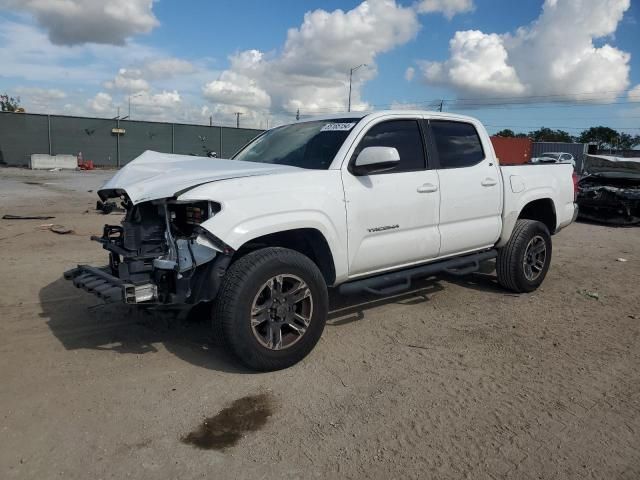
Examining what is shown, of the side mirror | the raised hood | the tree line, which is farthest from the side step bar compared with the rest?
the tree line

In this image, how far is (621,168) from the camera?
1300 cm

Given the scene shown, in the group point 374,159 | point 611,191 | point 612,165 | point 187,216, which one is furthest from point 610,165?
point 187,216

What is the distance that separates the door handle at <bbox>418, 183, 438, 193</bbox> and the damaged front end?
77.1 inches

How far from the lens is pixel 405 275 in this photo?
191 inches

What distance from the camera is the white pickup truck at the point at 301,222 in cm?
369

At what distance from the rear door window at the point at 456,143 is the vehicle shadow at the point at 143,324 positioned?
1.56 m

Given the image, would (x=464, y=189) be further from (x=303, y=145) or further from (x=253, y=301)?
(x=253, y=301)

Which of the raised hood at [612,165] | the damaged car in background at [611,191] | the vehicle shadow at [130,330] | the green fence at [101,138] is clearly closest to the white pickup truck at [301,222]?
the vehicle shadow at [130,330]

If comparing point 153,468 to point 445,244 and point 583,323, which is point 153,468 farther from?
point 583,323

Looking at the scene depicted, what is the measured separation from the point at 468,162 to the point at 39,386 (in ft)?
13.9

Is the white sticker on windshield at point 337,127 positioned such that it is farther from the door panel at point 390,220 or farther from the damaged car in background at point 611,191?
the damaged car in background at point 611,191

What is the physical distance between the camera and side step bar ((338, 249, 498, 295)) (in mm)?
4520

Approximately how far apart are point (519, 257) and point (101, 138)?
132ft

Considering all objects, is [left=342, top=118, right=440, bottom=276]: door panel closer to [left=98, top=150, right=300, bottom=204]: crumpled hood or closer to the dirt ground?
[left=98, top=150, right=300, bottom=204]: crumpled hood
